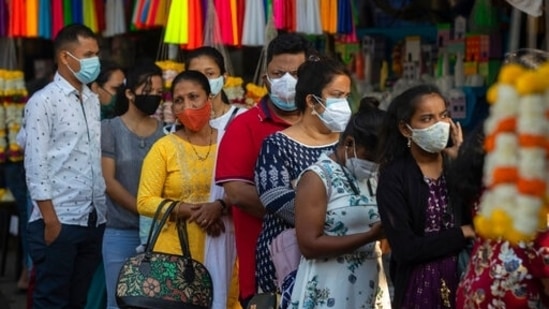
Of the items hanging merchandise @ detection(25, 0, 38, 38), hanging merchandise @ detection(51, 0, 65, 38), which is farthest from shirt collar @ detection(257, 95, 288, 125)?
hanging merchandise @ detection(51, 0, 65, 38)

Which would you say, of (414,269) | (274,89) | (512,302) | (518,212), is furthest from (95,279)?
(518,212)

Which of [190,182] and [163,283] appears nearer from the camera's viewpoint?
[163,283]

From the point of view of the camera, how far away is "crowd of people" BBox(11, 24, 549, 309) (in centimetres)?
452

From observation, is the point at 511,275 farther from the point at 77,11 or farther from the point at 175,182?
the point at 77,11

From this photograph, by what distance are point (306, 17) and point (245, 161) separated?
A: 8.09ft

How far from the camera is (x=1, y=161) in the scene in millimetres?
9297

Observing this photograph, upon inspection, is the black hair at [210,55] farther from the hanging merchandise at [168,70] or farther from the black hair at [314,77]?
the black hair at [314,77]

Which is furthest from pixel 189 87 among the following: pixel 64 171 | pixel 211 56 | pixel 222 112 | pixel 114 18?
pixel 114 18

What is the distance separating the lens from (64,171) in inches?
259

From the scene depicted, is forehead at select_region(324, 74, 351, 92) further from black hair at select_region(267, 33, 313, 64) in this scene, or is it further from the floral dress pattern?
black hair at select_region(267, 33, 313, 64)

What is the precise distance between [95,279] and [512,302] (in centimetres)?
401

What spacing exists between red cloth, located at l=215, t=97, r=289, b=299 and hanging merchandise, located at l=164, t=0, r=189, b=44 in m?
2.27

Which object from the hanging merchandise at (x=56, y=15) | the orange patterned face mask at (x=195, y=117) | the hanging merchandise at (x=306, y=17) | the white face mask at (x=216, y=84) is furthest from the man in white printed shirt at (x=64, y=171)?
the hanging merchandise at (x=56, y=15)

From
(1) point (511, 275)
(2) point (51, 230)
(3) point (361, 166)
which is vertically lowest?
(2) point (51, 230)
